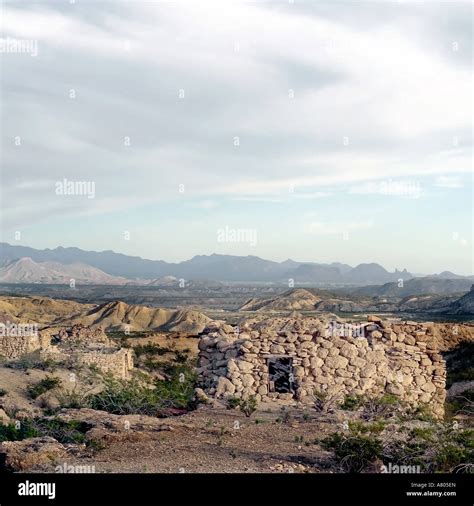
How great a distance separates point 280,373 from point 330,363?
1046 mm

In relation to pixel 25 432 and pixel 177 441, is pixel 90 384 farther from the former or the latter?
pixel 177 441

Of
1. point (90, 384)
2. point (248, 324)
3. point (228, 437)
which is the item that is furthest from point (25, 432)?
point (90, 384)

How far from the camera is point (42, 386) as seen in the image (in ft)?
55.9

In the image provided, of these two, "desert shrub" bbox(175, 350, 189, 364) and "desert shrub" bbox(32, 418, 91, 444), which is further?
"desert shrub" bbox(175, 350, 189, 364)

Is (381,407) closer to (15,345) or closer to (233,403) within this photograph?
(233,403)

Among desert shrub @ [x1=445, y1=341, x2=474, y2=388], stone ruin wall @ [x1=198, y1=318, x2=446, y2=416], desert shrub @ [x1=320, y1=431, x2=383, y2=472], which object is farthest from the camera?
desert shrub @ [x1=445, y1=341, x2=474, y2=388]

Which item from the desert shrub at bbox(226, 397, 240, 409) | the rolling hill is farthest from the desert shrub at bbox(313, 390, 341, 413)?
the rolling hill

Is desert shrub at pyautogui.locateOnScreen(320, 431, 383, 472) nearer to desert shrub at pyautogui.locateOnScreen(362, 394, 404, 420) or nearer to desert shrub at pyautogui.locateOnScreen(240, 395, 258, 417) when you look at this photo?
desert shrub at pyautogui.locateOnScreen(362, 394, 404, 420)

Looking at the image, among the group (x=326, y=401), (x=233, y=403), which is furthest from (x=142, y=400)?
(x=326, y=401)

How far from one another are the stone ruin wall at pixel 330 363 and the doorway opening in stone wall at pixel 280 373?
15 cm

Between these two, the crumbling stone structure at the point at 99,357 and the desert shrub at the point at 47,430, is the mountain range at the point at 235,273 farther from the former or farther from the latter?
the desert shrub at the point at 47,430

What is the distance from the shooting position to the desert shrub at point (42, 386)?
16.6 meters

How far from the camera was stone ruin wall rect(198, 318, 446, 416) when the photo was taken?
1271 cm

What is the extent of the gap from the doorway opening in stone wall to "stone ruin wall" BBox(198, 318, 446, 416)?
0.49 feet
